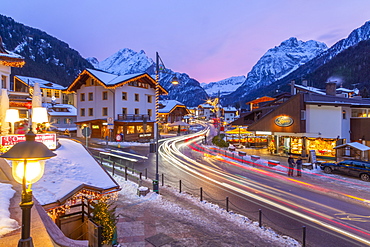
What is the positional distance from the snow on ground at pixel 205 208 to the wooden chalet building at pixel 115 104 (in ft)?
74.9

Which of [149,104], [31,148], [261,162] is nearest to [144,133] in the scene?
[149,104]

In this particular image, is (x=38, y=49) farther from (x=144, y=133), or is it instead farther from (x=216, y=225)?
(x=216, y=225)

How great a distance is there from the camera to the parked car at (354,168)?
1741cm

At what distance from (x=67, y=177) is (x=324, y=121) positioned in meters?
26.4

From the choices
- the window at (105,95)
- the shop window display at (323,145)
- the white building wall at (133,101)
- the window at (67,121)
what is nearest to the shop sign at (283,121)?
the shop window display at (323,145)

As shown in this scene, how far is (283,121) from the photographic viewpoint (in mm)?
27062

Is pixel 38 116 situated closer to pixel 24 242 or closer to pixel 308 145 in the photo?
pixel 24 242

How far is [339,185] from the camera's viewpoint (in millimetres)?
16203

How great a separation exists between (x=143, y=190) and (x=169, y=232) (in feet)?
14.8

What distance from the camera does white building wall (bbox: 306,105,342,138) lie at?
24.6m

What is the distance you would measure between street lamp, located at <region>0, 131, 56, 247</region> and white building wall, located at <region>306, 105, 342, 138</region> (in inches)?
1087

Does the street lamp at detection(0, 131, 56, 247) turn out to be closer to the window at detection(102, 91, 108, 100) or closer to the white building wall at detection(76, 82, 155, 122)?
the white building wall at detection(76, 82, 155, 122)

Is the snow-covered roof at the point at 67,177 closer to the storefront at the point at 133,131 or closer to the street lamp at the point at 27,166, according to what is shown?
the street lamp at the point at 27,166

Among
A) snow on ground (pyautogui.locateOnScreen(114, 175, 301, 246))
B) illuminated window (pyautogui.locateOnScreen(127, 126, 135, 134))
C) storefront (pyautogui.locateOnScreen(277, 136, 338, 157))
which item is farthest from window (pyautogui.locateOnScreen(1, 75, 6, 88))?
storefront (pyautogui.locateOnScreen(277, 136, 338, 157))
